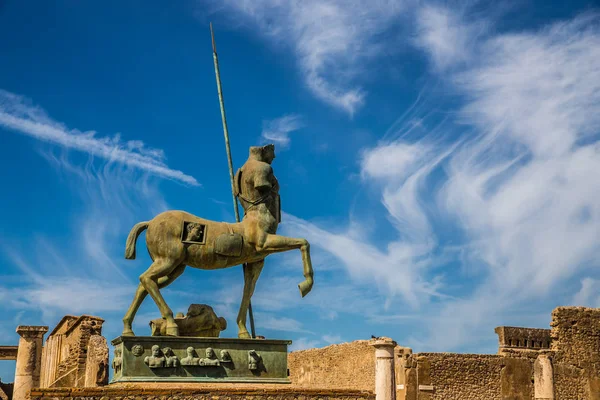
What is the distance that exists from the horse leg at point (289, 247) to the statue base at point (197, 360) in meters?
0.60

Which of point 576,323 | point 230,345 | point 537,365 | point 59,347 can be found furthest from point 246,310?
point 576,323

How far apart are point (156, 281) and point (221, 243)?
748 millimetres

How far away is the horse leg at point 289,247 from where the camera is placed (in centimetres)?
880

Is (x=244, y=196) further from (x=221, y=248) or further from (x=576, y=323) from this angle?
(x=576, y=323)

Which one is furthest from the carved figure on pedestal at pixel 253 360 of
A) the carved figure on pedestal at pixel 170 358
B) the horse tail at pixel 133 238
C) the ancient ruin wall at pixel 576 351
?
the ancient ruin wall at pixel 576 351

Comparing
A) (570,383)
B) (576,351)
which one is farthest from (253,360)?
(570,383)

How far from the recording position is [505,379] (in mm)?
27047

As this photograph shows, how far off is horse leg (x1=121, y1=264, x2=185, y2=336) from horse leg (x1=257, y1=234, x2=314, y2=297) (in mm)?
894

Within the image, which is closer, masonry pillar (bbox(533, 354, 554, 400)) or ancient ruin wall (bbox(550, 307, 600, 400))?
masonry pillar (bbox(533, 354, 554, 400))

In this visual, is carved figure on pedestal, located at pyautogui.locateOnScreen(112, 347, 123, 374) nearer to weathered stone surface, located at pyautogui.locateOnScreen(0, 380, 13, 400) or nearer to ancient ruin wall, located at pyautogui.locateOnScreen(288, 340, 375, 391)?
ancient ruin wall, located at pyautogui.locateOnScreen(288, 340, 375, 391)

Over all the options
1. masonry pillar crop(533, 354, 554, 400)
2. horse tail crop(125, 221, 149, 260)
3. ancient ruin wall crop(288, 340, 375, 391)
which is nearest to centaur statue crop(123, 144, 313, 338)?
horse tail crop(125, 221, 149, 260)

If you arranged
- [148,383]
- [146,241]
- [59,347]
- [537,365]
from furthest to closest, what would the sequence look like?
[59,347], [537,365], [146,241], [148,383]

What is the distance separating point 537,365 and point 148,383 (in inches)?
596

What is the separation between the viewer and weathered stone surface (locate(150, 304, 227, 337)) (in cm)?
880
